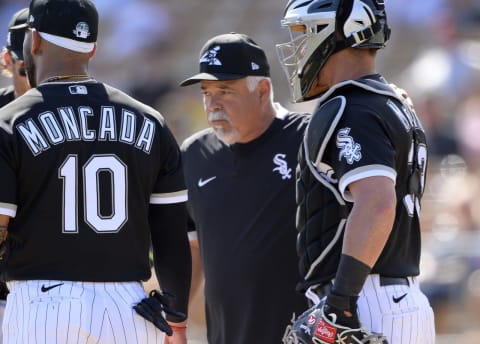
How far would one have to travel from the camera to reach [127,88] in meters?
12.9

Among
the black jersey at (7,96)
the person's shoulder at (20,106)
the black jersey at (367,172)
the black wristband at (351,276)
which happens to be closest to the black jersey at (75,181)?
the person's shoulder at (20,106)

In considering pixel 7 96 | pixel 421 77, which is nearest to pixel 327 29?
pixel 7 96

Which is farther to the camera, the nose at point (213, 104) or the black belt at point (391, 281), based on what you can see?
the nose at point (213, 104)

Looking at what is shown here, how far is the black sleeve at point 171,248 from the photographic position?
4.13 meters

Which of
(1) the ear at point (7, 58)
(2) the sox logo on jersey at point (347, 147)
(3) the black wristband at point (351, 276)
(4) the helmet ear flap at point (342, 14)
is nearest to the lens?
(3) the black wristband at point (351, 276)

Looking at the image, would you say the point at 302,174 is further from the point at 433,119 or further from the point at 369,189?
the point at 433,119

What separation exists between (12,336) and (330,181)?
4.53 feet

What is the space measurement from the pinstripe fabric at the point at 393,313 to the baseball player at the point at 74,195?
0.82 metres

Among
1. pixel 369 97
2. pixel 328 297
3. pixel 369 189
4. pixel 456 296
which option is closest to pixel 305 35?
pixel 369 97

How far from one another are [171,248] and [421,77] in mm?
7734

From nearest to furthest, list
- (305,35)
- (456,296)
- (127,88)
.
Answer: (305,35)
(456,296)
(127,88)

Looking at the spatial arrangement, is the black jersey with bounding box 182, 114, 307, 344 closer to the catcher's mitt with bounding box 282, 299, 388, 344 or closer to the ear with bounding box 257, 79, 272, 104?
the ear with bounding box 257, 79, 272, 104

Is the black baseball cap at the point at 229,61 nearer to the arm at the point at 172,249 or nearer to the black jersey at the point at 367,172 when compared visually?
the arm at the point at 172,249

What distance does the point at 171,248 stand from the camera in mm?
4168
